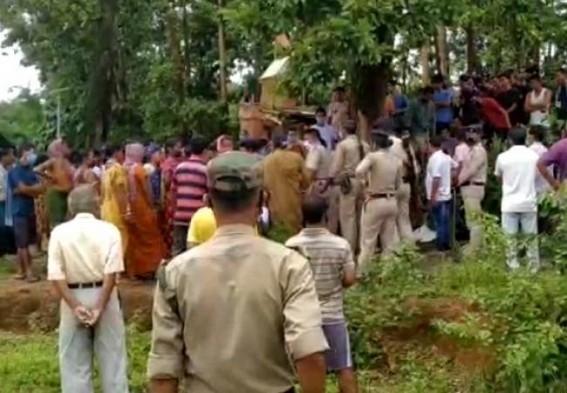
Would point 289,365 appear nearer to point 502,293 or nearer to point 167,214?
point 502,293

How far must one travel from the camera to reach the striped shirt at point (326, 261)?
731 cm

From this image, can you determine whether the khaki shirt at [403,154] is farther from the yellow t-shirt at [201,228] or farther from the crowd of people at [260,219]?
the yellow t-shirt at [201,228]

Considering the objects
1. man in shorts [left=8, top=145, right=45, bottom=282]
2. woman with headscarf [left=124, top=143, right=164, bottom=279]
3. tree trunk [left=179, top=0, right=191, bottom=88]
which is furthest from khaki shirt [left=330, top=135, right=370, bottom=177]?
tree trunk [left=179, top=0, right=191, bottom=88]

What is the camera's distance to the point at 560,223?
7629 mm

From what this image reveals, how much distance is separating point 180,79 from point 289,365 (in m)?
22.1

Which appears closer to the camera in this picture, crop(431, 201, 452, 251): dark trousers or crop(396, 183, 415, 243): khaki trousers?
crop(396, 183, 415, 243): khaki trousers

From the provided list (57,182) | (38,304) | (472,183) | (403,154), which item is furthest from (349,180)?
(38,304)

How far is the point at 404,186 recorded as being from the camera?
12.2 metres

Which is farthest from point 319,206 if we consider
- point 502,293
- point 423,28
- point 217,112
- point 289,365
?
point 217,112

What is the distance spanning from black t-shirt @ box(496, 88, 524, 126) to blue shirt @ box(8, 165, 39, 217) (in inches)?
250

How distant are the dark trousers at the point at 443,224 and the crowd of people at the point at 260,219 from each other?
15 mm

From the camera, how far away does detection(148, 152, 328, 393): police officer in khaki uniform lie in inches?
140

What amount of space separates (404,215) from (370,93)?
2109 millimetres

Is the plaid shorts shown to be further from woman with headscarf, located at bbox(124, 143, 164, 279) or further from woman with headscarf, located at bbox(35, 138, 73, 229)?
woman with headscarf, located at bbox(124, 143, 164, 279)
